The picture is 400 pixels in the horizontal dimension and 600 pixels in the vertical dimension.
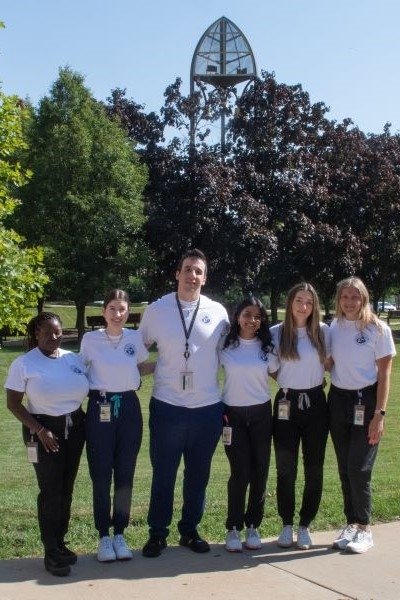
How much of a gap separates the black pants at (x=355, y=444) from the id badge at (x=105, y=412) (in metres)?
1.59

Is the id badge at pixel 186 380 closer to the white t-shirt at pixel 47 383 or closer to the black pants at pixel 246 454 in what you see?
the black pants at pixel 246 454

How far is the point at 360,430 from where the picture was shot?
19.2 feet

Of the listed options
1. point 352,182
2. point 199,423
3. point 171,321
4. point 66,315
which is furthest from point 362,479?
point 66,315

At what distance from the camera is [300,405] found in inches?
231

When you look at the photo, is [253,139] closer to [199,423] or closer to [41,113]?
[41,113]

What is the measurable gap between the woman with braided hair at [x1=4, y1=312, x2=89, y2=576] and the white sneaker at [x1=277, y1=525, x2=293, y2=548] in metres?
1.43

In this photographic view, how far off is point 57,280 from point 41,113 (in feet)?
21.6

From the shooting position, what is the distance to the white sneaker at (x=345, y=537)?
5812mm

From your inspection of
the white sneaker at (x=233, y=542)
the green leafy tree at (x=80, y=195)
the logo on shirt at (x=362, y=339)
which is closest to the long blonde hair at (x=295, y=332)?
the logo on shirt at (x=362, y=339)

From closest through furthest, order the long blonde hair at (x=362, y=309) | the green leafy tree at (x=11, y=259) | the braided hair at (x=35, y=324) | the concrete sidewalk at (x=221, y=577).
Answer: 1. the concrete sidewalk at (x=221, y=577)
2. the braided hair at (x=35, y=324)
3. the long blonde hair at (x=362, y=309)
4. the green leafy tree at (x=11, y=259)

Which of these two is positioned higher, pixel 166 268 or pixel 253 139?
pixel 253 139

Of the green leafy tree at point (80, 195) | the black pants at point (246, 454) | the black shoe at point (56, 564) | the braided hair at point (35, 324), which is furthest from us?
the green leafy tree at point (80, 195)

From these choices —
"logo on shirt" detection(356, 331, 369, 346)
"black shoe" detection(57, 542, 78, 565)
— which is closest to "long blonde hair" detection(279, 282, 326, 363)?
"logo on shirt" detection(356, 331, 369, 346)

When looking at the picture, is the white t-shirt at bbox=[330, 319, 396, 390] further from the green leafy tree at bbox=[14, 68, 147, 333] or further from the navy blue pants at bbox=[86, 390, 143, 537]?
the green leafy tree at bbox=[14, 68, 147, 333]
